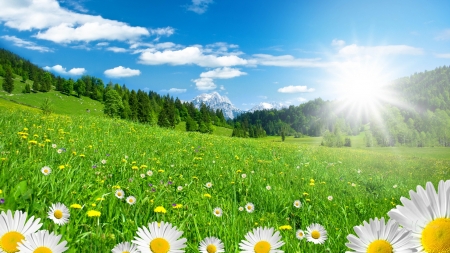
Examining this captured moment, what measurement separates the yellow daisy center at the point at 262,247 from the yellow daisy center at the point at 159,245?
0.45 m

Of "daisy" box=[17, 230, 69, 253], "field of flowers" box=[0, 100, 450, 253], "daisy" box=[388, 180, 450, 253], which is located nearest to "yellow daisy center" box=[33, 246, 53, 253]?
"daisy" box=[17, 230, 69, 253]

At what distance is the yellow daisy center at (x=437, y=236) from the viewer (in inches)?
35.1

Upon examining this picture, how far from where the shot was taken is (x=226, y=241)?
262cm

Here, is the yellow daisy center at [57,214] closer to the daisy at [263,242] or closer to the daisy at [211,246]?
the daisy at [211,246]

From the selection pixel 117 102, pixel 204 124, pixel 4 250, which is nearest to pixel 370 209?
pixel 4 250

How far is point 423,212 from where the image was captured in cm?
99

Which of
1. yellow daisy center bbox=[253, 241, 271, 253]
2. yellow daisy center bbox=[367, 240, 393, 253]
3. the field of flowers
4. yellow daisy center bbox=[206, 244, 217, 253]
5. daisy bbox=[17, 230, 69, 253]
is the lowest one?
the field of flowers

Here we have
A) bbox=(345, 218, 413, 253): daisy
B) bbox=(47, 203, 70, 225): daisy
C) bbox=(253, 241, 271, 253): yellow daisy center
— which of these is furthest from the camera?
bbox=(47, 203, 70, 225): daisy

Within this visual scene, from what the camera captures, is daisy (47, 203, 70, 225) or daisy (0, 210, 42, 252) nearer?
daisy (0, 210, 42, 252)

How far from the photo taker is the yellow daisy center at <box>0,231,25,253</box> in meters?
1.18

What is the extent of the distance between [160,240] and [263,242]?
20.5 inches

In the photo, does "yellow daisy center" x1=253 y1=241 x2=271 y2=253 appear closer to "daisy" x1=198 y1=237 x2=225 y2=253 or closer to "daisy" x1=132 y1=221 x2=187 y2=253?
"daisy" x1=198 y1=237 x2=225 y2=253

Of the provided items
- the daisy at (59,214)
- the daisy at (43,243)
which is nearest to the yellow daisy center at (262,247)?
the daisy at (43,243)

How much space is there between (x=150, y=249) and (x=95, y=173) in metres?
3.56
